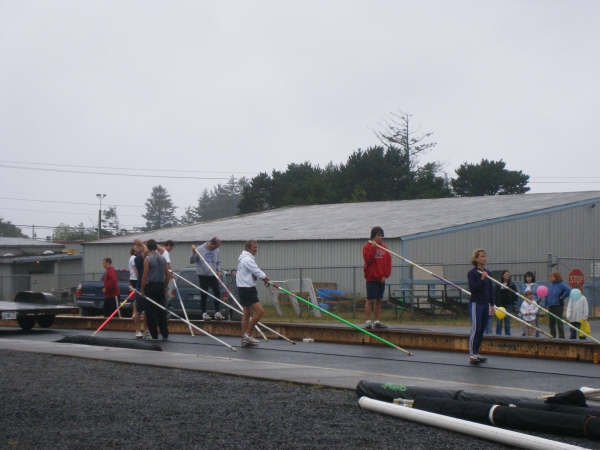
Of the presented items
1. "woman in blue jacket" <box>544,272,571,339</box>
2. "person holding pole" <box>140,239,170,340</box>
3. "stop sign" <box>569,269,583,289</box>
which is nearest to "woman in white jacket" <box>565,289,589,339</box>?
"woman in blue jacket" <box>544,272,571,339</box>

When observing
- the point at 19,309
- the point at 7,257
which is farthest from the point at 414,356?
the point at 7,257

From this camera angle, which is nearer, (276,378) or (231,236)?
(276,378)

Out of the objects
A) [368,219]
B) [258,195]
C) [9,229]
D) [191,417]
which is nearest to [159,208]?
[9,229]

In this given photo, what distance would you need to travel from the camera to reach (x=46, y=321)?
20734 mm

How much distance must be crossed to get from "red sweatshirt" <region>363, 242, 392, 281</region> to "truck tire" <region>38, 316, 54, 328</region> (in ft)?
29.0

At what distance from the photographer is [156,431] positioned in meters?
6.93

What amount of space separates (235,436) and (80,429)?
1311 millimetres

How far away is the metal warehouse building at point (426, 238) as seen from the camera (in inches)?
1329

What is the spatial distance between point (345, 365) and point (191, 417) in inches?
197

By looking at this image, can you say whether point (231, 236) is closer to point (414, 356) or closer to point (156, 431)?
point (414, 356)

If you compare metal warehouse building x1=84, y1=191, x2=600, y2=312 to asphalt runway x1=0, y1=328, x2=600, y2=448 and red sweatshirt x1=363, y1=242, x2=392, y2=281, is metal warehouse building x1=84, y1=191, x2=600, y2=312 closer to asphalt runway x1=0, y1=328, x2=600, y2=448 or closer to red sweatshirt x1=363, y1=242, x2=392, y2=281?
red sweatshirt x1=363, y1=242, x2=392, y2=281

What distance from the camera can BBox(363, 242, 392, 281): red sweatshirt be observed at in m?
15.4

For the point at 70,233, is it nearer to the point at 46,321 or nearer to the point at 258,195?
the point at 258,195

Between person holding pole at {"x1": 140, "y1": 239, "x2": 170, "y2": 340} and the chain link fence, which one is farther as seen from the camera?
the chain link fence
